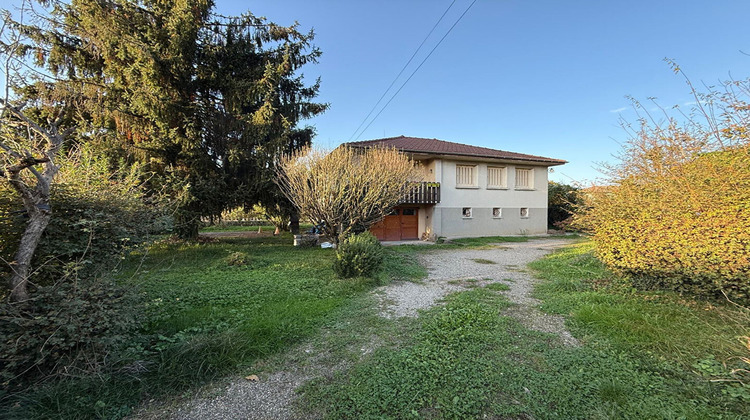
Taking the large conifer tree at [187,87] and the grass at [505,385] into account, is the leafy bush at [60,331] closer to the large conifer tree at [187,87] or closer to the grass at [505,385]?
the grass at [505,385]

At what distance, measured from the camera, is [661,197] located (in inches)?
195

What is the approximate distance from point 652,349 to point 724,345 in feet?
2.05

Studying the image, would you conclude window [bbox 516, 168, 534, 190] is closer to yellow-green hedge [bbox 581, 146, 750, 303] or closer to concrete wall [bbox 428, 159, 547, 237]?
concrete wall [bbox 428, 159, 547, 237]

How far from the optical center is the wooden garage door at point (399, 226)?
15930 millimetres

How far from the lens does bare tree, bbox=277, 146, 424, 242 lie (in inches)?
356

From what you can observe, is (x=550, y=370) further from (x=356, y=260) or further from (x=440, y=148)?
(x=440, y=148)

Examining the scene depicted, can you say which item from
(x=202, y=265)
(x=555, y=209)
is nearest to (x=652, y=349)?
(x=202, y=265)

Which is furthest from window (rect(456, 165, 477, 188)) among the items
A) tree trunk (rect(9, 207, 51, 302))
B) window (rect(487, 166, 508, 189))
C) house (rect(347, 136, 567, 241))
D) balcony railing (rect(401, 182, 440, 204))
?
tree trunk (rect(9, 207, 51, 302))

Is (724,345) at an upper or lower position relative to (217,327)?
upper

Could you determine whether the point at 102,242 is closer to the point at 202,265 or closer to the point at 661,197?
the point at 202,265

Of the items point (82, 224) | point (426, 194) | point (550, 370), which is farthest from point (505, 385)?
A: point (426, 194)

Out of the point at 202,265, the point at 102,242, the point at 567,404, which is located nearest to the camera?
the point at 567,404

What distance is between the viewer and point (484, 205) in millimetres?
17234

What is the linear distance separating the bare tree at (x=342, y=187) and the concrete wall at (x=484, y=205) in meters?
6.68
